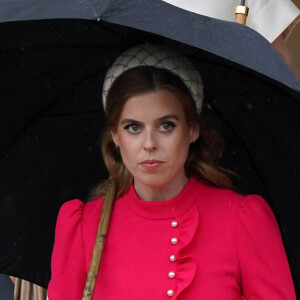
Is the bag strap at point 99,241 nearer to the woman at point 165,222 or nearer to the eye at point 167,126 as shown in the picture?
the woman at point 165,222

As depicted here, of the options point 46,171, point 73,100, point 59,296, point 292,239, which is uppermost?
point 73,100

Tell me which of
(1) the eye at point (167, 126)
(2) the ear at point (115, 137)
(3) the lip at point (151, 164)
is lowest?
(3) the lip at point (151, 164)

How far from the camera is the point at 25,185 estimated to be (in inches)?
139

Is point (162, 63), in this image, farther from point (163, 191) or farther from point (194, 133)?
point (163, 191)

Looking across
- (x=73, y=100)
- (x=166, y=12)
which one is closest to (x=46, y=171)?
(x=73, y=100)

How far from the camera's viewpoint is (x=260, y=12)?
3.75m

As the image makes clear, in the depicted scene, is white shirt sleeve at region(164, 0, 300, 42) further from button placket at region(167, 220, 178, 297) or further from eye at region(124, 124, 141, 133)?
button placket at region(167, 220, 178, 297)

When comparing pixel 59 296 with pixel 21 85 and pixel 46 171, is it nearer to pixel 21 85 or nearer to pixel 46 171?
pixel 46 171

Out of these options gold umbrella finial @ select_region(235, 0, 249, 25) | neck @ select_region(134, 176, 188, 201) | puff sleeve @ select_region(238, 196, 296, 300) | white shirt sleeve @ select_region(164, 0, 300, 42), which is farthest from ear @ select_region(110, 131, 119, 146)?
white shirt sleeve @ select_region(164, 0, 300, 42)

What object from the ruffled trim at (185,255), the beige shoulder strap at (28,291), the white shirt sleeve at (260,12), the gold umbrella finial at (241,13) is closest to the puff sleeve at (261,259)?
the ruffled trim at (185,255)

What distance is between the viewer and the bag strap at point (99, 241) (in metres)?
2.99

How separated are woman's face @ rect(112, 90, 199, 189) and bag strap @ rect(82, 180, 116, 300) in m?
0.21

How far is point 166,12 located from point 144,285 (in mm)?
1012

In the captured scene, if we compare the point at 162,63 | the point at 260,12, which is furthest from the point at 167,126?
the point at 260,12
